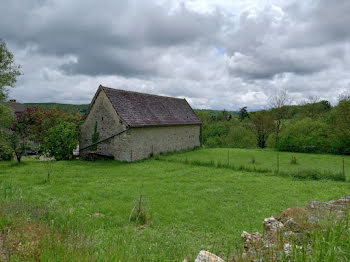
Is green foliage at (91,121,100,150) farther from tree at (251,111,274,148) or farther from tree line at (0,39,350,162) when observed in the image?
tree at (251,111,274,148)

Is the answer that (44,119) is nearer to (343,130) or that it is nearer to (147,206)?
(147,206)

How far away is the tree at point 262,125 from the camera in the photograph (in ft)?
136

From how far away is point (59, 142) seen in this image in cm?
2036

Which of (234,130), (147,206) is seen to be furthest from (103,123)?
(234,130)

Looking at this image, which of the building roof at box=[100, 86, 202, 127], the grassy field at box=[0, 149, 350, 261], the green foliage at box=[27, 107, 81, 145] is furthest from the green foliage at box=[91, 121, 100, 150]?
the green foliage at box=[27, 107, 81, 145]

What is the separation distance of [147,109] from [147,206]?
53.6 feet

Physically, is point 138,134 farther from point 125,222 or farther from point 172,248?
point 172,248

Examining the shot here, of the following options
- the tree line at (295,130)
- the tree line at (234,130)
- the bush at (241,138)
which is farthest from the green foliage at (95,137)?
the bush at (241,138)

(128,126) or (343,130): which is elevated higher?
(128,126)

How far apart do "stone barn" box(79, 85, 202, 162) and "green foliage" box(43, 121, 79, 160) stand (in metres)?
1.84

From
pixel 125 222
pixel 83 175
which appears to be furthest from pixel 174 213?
pixel 83 175

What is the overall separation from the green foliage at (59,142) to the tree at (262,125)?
33.7 metres

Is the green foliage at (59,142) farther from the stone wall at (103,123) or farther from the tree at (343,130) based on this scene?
the tree at (343,130)

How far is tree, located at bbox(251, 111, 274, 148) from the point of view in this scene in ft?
136
